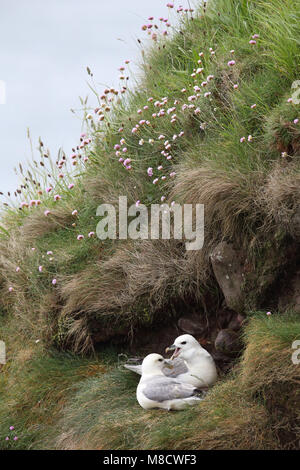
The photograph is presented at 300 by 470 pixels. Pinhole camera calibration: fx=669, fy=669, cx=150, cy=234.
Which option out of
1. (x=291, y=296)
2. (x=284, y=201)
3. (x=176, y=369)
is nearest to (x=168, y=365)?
(x=176, y=369)

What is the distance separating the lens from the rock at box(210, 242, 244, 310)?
242 inches

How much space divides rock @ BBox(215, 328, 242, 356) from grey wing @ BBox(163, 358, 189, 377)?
366 millimetres

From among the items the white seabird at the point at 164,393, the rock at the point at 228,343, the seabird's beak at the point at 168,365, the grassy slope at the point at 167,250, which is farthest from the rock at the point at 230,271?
the white seabird at the point at 164,393

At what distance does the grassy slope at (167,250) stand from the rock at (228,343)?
31 centimetres

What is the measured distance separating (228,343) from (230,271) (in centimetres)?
66

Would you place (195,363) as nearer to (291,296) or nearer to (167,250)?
(291,296)

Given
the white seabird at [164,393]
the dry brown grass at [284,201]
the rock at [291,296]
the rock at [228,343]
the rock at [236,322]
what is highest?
the dry brown grass at [284,201]

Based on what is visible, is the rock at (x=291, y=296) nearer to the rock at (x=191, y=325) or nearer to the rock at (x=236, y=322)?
the rock at (x=236, y=322)

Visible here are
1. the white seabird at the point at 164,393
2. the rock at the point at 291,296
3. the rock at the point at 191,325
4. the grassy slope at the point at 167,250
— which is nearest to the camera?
the grassy slope at the point at 167,250

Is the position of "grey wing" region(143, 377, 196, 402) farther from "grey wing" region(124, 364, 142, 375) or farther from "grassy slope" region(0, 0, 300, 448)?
"grey wing" region(124, 364, 142, 375)

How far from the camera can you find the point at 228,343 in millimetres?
6125

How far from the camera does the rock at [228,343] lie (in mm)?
6129
